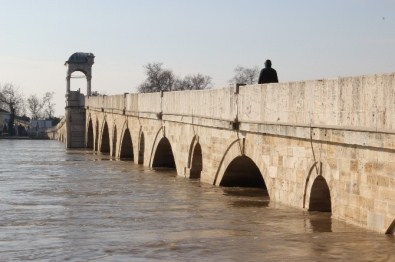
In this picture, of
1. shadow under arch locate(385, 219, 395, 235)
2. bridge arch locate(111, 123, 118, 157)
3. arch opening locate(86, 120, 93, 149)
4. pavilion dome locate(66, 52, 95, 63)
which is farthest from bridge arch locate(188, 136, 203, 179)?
pavilion dome locate(66, 52, 95, 63)

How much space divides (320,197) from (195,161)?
285 inches

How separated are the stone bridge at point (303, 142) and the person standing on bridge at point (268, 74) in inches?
18.4

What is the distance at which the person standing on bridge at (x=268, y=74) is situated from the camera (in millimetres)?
14371

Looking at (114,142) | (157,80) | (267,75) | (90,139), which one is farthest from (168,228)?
(157,80)

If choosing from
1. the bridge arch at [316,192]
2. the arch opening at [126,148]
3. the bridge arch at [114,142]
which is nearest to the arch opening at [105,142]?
the bridge arch at [114,142]

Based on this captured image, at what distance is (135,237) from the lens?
32.9 feet

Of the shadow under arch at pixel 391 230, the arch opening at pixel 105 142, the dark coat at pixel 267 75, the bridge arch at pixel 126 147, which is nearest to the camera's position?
the shadow under arch at pixel 391 230

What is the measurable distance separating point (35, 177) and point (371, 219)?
12777mm

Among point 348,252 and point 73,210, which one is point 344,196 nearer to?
point 348,252

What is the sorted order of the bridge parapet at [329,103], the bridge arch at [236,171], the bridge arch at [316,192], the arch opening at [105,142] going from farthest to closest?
the arch opening at [105,142], the bridge arch at [236,171], the bridge arch at [316,192], the bridge parapet at [329,103]

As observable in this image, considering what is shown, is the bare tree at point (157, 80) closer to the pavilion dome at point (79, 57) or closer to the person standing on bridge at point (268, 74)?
the pavilion dome at point (79, 57)

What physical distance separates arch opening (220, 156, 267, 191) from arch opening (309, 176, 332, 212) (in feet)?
12.2

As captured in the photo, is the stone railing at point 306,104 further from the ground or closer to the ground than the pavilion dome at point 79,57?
closer to the ground

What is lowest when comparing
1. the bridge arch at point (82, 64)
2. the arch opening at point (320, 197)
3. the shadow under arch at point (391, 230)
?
the shadow under arch at point (391, 230)
